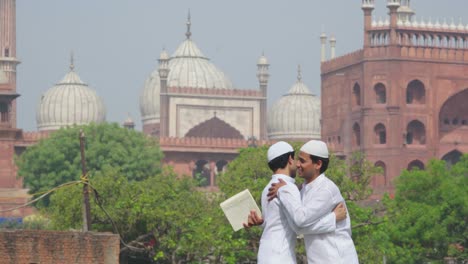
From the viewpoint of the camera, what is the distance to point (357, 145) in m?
81.1

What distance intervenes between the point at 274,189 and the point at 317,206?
323 millimetres

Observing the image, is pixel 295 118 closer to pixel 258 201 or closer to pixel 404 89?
pixel 404 89

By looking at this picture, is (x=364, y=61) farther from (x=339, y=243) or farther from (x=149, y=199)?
(x=339, y=243)

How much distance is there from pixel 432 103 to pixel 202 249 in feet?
→ 170

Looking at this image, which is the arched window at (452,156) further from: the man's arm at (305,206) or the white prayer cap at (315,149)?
the man's arm at (305,206)

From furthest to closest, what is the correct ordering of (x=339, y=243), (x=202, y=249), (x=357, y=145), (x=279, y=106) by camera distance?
(x=279, y=106) < (x=357, y=145) < (x=202, y=249) < (x=339, y=243)

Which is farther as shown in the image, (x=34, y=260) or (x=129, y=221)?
(x=129, y=221)

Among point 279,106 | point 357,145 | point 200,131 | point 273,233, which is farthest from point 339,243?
point 279,106

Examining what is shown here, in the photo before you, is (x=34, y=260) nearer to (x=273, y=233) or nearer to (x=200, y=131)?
(x=273, y=233)

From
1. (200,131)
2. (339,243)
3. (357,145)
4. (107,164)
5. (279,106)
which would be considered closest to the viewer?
(339,243)

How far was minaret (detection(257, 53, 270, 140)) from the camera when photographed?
304ft

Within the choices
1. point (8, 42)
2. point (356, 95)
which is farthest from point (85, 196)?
point (8, 42)

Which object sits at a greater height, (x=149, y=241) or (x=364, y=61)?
(x=364, y=61)

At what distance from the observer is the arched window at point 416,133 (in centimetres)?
7956
